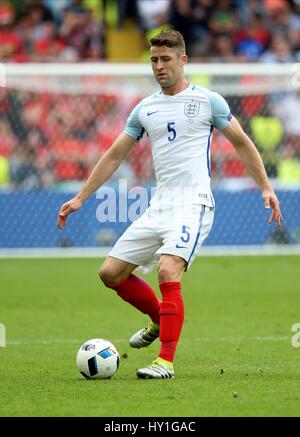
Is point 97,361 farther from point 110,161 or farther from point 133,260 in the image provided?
point 110,161

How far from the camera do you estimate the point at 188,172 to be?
7906 mm

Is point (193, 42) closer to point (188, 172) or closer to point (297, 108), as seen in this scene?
point (297, 108)

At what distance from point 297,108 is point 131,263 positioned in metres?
10.3

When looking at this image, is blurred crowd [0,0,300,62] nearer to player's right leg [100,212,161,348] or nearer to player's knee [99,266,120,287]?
player's right leg [100,212,161,348]

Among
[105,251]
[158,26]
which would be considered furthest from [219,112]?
[158,26]

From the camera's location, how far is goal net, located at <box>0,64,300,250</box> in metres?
16.6

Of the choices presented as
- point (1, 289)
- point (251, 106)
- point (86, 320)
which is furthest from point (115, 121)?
point (86, 320)

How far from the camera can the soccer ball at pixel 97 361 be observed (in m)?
7.67

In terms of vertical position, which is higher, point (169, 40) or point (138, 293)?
point (169, 40)

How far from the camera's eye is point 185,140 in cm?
795

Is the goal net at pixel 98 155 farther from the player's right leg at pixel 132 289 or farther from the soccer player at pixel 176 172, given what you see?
the soccer player at pixel 176 172

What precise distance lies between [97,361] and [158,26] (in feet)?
48.1

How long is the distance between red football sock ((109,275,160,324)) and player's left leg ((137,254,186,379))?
0.64 meters

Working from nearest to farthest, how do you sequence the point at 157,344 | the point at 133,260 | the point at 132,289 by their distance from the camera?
1. the point at 133,260
2. the point at 132,289
3. the point at 157,344
